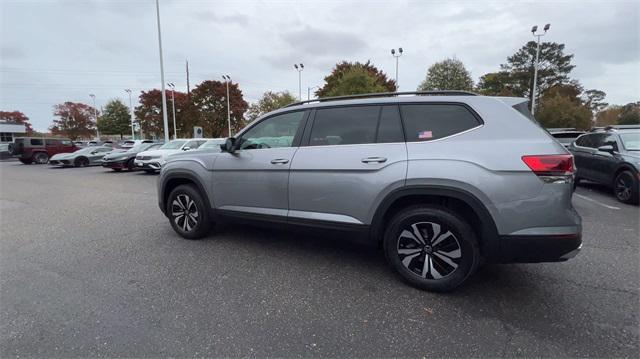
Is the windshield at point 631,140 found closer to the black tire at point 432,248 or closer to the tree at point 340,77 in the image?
the black tire at point 432,248

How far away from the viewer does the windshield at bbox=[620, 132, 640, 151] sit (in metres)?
6.38

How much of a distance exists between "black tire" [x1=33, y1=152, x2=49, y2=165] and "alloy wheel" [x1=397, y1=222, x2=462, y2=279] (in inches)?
1054

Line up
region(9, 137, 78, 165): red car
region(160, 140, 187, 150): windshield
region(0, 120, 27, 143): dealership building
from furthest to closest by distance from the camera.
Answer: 1. region(0, 120, 27, 143): dealership building
2. region(9, 137, 78, 165): red car
3. region(160, 140, 187, 150): windshield

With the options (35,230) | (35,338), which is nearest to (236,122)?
(35,230)

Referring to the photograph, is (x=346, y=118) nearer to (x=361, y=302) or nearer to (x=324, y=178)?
(x=324, y=178)

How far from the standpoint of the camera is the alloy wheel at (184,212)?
414 centimetres

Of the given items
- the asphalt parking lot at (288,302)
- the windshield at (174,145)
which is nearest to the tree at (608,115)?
the asphalt parking lot at (288,302)

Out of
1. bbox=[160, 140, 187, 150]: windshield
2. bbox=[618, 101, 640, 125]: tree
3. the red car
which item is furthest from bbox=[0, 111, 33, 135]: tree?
bbox=[618, 101, 640, 125]: tree

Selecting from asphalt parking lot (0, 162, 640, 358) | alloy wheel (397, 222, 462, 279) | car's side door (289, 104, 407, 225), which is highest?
car's side door (289, 104, 407, 225)

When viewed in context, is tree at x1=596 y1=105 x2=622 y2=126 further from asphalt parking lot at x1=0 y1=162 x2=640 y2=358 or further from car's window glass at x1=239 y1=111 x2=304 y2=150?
car's window glass at x1=239 y1=111 x2=304 y2=150

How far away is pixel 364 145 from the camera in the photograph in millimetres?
2902

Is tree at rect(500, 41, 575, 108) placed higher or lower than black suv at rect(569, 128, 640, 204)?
higher

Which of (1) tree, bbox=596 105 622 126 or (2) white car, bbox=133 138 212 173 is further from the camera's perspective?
(1) tree, bbox=596 105 622 126

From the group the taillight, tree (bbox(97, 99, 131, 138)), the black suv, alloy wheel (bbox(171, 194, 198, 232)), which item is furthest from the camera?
tree (bbox(97, 99, 131, 138))
